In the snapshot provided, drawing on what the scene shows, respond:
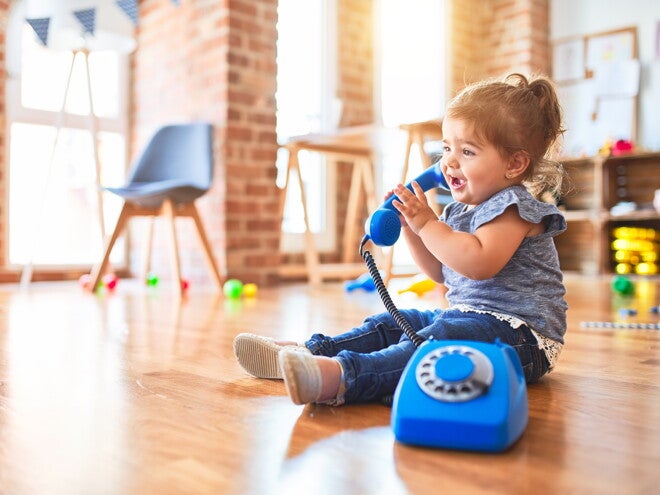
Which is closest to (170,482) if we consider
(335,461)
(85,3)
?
(335,461)

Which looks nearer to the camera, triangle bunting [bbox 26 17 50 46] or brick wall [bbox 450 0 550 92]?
triangle bunting [bbox 26 17 50 46]

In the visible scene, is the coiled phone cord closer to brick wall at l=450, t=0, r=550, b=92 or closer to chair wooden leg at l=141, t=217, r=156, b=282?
chair wooden leg at l=141, t=217, r=156, b=282

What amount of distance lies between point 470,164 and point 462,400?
0.47m

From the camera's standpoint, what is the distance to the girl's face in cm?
114

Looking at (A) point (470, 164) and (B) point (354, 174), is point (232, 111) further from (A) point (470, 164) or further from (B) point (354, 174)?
(A) point (470, 164)

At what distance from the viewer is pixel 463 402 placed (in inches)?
32.1

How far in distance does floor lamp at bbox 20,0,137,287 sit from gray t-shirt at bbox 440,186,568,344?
7.33ft

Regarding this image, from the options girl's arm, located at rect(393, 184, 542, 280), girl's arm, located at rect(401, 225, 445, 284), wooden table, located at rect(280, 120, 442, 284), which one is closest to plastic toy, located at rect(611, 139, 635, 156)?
wooden table, located at rect(280, 120, 442, 284)

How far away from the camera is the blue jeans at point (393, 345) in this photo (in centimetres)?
103

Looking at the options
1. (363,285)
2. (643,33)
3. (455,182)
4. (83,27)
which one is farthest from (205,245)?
(643,33)

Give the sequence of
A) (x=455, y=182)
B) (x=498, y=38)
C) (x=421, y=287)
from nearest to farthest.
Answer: (x=455, y=182)
(x=421, y=287)
(x=498, y=38)

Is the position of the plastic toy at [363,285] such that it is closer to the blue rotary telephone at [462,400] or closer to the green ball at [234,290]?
the green ball at [234,290]

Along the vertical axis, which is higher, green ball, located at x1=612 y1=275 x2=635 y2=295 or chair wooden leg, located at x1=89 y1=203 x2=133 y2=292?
chair wooden leg, located at x1=89 y1=203 x2=133 y2=292

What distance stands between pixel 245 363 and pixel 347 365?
0.27 meters
